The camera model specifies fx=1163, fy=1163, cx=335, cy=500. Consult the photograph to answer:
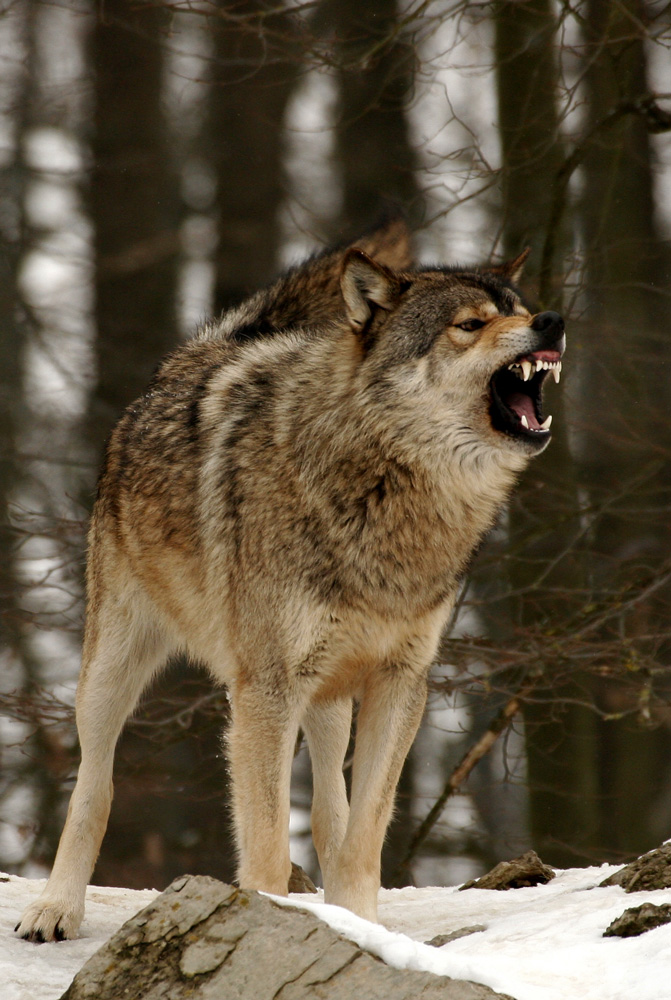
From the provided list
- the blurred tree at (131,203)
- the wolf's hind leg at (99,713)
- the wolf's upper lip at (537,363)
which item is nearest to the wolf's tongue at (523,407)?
the wolf's upper lip at (537,363)

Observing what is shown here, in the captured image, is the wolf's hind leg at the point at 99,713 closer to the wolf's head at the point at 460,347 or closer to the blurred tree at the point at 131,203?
the wolf's head at the point at 460,347

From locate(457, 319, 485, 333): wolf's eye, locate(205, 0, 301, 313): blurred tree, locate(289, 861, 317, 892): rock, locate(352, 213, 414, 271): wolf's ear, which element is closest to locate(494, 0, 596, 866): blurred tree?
locate(352, 213, 414, 271): wolf's ear

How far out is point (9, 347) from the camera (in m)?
8.84

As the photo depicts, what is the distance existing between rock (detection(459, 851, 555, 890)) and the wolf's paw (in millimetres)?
1718

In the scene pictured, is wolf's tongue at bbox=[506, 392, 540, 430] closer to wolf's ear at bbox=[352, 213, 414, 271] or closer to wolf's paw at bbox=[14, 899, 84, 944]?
wolf's ear at bbox=[352, 213, 414, 271]

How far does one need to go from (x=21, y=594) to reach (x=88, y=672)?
2620mm

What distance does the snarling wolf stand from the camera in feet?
12.7

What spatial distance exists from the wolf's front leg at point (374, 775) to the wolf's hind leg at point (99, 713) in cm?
98

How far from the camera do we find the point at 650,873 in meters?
3.70

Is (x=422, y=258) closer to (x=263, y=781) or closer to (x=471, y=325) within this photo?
(x=471, y=325)

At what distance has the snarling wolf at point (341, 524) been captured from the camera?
152 inches

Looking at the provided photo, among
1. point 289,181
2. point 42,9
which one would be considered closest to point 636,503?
point 289,181

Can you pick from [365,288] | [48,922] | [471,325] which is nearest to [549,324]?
[471,325]

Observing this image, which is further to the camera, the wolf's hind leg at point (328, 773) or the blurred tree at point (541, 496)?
the blurred tree at point (541, 496)
